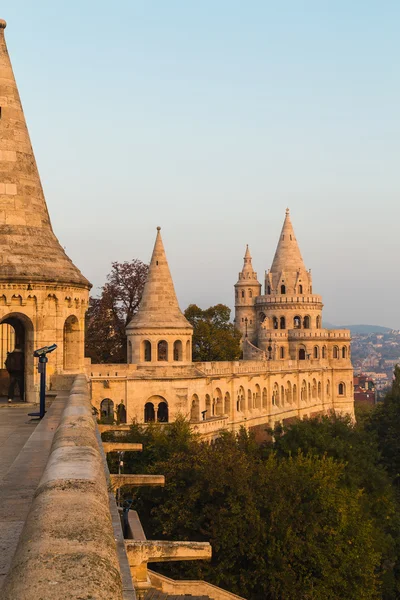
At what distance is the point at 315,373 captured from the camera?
67688 mm

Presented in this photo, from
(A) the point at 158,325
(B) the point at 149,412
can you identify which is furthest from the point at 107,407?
(A) the point at 158,325

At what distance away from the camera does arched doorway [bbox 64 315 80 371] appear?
56.7ft

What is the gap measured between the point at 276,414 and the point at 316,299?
64.2 feet

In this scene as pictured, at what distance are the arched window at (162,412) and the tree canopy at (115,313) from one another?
31.4 ft

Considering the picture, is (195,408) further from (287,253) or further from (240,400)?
(287,253)

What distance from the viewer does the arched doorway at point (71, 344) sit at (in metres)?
17.3

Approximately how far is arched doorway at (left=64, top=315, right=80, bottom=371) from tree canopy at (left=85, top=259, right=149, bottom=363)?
114 ft

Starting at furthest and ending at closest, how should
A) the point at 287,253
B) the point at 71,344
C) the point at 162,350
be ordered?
the point at 287,253, the point at 162,350, the point at 71,344

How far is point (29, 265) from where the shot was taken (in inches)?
634

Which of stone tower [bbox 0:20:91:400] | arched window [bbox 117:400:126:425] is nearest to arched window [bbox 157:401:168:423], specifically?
arched window [bbox 117:400:126:425]

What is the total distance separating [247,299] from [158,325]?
113 feet

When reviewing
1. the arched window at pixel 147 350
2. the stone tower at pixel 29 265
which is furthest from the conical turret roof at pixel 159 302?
the stone tower at pixel 29 265

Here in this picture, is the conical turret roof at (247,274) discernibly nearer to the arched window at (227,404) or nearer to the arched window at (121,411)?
the arched window at (227,404)

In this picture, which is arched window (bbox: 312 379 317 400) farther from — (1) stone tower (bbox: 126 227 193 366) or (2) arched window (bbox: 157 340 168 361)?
(1) stone tower (bbox: 126 227 193 366)
